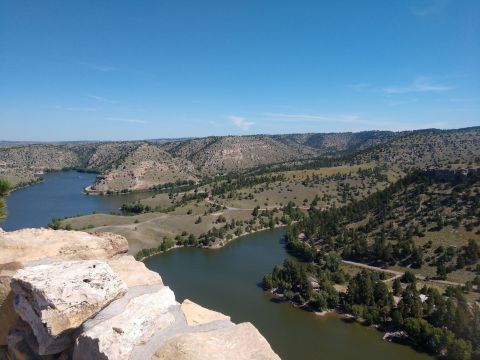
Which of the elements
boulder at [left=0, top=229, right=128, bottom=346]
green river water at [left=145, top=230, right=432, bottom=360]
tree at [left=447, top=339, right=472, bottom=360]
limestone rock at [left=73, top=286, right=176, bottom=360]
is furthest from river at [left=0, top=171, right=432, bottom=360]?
limestone rock at [left=73, top=286, right=176, bottom=360]

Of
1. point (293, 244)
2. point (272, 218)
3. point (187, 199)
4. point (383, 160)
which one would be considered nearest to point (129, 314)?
point (293, 244)

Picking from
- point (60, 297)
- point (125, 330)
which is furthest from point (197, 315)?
point (60, 297)

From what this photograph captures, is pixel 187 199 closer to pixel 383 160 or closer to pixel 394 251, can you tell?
pixel 394 251

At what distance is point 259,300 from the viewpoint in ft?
208

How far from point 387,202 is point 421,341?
61376mm

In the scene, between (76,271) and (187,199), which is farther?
(187,199)

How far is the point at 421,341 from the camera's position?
4744 centimetres

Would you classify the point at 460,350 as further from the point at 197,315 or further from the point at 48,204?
the point at 48,204

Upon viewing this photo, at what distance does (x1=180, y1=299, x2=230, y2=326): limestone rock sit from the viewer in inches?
393

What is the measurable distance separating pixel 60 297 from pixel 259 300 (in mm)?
57831

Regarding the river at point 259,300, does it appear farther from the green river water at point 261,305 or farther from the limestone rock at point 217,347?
the limestone rock at point 217,347

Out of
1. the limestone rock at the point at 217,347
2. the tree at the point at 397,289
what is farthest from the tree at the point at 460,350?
the limestone rock at the point at 217,347

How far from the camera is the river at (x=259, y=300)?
A: 47406 mm

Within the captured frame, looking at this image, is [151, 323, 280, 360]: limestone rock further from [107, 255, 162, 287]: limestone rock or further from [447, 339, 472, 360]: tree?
[447, 339, 472, 360]: tree
